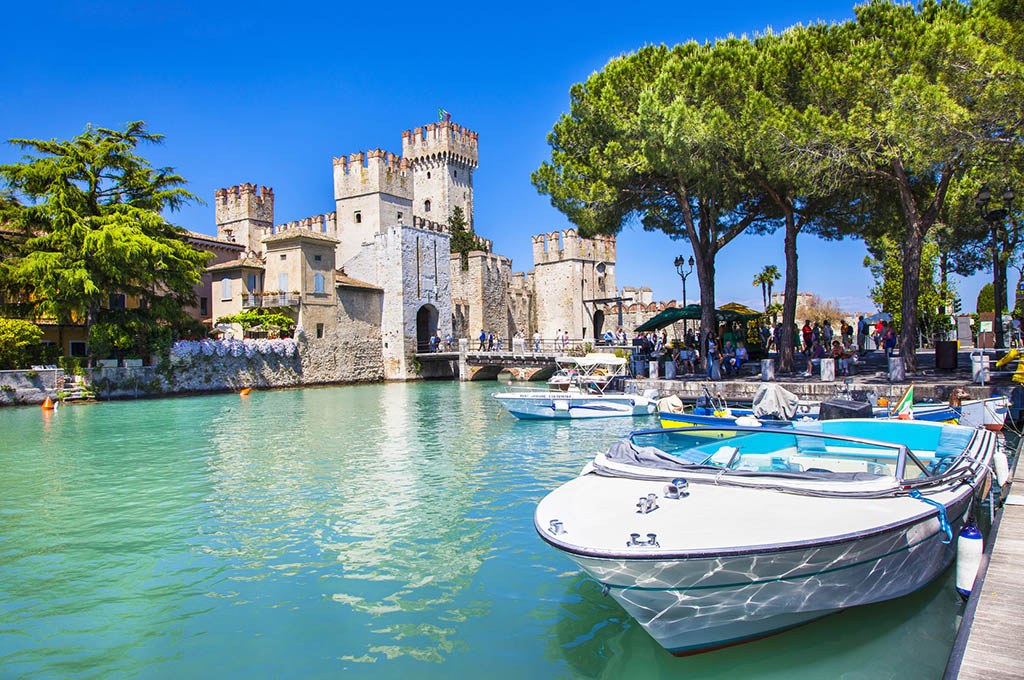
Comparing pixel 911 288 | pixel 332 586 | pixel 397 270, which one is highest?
pixel 397 270

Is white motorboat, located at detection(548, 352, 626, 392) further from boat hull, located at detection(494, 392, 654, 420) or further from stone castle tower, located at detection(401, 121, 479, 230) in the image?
stone castle tower, located at detection(401, 121, 479, 230)

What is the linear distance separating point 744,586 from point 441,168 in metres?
54.8

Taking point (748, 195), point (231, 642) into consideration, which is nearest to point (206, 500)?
point (231, 642)

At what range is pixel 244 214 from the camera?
48.3 m

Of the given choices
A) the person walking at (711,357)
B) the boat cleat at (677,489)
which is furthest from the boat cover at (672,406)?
the boat cleat at (677,489)

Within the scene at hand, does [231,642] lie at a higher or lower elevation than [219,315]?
lower

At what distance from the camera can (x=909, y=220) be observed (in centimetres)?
1780

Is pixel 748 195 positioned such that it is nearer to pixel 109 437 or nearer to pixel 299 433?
pixel 299 433

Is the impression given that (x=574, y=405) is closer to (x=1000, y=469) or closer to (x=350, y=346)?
(x=1000, y=469)

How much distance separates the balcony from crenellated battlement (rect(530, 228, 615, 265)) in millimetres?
20496

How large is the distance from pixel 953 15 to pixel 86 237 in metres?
29.9

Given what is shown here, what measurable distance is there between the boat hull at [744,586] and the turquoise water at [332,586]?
28 centimetres

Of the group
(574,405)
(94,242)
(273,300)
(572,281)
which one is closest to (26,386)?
(94,242)

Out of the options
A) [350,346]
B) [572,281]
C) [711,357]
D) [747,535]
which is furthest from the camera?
[572,281]
